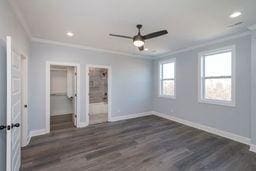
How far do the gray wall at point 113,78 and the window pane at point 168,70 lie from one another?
659 mm

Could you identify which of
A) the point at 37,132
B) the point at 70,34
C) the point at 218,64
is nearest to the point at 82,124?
the point at 37,132

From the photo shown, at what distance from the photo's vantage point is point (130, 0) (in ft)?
6.68

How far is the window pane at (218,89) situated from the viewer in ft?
12.0

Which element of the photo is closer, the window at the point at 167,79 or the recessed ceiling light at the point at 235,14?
the recessed ceiling light at the point at 235,14

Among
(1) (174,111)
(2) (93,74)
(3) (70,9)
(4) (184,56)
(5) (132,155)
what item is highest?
(3) (70,9)

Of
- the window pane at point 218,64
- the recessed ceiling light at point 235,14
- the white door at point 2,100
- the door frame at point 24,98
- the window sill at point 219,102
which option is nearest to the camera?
the white door at point 2,100

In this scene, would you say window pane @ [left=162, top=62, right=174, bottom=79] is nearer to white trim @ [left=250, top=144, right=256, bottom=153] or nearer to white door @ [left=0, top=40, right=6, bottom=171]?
white trim @ [left=250, top=144, right=256, bottom=153]

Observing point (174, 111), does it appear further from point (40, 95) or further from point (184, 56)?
point (40, 95)

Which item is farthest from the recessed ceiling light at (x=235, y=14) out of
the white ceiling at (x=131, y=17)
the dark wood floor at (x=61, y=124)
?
the dark wood floor at (x=61, y=124)

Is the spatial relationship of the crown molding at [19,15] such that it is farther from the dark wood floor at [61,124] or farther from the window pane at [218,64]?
the window pane at [218,64]

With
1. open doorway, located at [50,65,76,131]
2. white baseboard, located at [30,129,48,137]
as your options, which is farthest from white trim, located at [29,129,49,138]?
open doorway, located at [50,65,76,131]

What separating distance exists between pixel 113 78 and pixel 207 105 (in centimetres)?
331

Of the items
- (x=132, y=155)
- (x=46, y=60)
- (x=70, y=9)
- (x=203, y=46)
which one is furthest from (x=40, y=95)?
(x=203, y=46)

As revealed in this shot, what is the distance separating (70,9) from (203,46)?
3.84 meters
